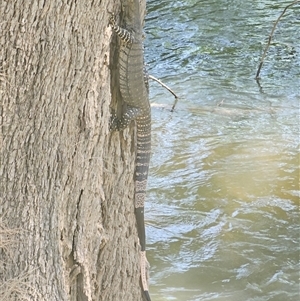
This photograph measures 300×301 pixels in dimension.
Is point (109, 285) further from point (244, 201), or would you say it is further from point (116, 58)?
point (244, 201)

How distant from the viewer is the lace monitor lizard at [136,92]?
8.32 feet

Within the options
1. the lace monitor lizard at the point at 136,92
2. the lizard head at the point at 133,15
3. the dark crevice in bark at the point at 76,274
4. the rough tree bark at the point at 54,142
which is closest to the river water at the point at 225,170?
the lace monitor lizard at the point at 136,92

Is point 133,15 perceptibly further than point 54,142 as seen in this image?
Yes

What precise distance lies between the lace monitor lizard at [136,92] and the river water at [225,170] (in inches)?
62.4

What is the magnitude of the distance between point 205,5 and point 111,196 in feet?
31.9

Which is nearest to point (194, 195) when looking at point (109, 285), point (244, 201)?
point (244, 201)

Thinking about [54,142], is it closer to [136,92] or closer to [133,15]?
[136,92]

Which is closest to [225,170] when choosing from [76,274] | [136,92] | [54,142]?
[136,92]

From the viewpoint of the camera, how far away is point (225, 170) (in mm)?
5844

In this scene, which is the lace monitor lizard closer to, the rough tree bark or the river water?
the rough tree bark

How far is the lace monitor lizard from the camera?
2535 millimetres

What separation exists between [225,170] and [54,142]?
13.0ft

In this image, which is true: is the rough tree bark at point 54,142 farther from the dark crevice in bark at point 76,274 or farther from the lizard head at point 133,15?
the lizard head at point 133,15

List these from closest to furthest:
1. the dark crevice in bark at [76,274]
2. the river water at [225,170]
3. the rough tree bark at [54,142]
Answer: the rough tree bark at [54,142] → the dark crevice in bark at [76,274] → the river water at [225,170]
